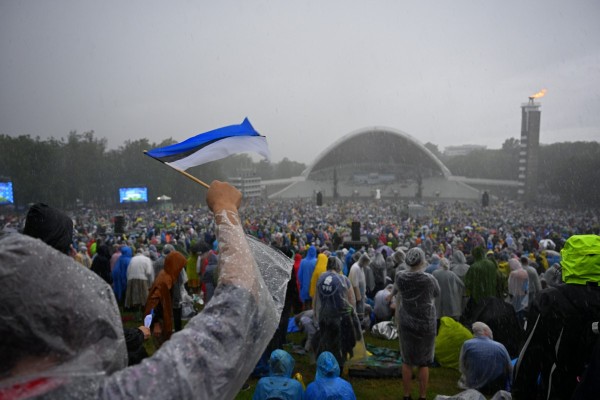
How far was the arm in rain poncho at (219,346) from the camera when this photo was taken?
721 millimetres

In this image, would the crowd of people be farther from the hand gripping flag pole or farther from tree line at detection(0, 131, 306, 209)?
tree line at detection(0, 131, 306, 209)

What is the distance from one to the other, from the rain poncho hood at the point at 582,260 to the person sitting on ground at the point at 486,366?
2.36 metres

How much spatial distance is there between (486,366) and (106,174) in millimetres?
45705

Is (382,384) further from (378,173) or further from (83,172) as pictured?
(378,173)

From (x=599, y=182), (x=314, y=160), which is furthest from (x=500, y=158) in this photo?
(x=599, y=182)

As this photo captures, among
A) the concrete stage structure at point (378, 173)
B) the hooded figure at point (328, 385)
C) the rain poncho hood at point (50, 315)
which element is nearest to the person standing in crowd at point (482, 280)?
the hooded figure at point (328, 385)

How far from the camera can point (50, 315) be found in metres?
0.71

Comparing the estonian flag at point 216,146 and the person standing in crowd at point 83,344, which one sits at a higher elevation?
the estonian flag at point 216,146

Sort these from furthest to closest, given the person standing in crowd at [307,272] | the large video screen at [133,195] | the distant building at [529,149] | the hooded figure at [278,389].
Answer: the distant building at [529,149] → the large video screen at [133,195] → the person standing in crowd at [307,272] → the hooded figure at [278,389]

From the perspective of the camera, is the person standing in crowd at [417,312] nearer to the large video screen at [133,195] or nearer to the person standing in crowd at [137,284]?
the person standing in crowd at [137,284]

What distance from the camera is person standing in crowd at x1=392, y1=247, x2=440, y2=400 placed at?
4.04 meters

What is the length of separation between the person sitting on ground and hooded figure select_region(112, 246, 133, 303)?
596 cm

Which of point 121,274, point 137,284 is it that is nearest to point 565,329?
point 137,284

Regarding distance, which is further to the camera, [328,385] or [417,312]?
[417,312]
